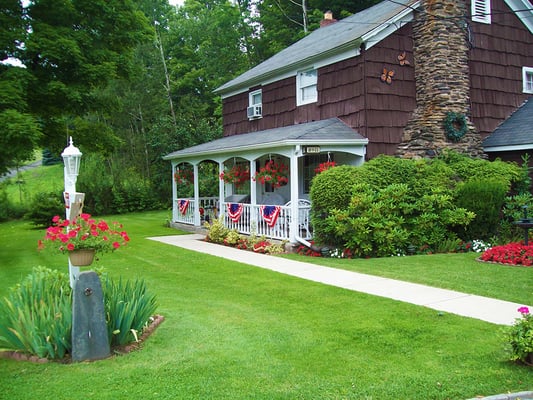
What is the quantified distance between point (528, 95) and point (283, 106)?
26.5 ft

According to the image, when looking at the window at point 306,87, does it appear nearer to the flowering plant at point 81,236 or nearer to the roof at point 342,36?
the roof at point 342,36

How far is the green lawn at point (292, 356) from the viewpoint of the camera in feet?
14.2

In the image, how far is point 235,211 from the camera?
603 inches

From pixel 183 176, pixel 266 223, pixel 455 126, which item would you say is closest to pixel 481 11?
pixel 455 126

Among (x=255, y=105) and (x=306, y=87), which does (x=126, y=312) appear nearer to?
(x=306, y=87)

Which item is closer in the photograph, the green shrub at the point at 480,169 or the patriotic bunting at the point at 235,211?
the green shrub at the point at 480,169

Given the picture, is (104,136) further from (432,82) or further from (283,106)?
(432,82)

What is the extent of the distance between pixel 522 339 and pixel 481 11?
13.4m

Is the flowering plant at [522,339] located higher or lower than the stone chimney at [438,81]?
lower

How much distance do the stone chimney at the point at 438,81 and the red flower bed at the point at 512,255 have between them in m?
4.28

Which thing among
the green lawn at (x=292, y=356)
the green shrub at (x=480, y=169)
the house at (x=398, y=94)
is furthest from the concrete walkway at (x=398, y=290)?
the green shrub at (x=480, y=169)

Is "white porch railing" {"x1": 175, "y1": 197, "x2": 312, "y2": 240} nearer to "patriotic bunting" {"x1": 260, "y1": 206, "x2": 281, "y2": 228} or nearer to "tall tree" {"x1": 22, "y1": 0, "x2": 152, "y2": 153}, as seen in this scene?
"patriotic bunting" {"x1": 260, "y1": 206, "x2": 281, "y2": 228}

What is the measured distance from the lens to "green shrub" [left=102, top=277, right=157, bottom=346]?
5430 millimetres

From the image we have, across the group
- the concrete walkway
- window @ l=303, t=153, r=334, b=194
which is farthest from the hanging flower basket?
window @ l=303, t=153, r=334, b=194
